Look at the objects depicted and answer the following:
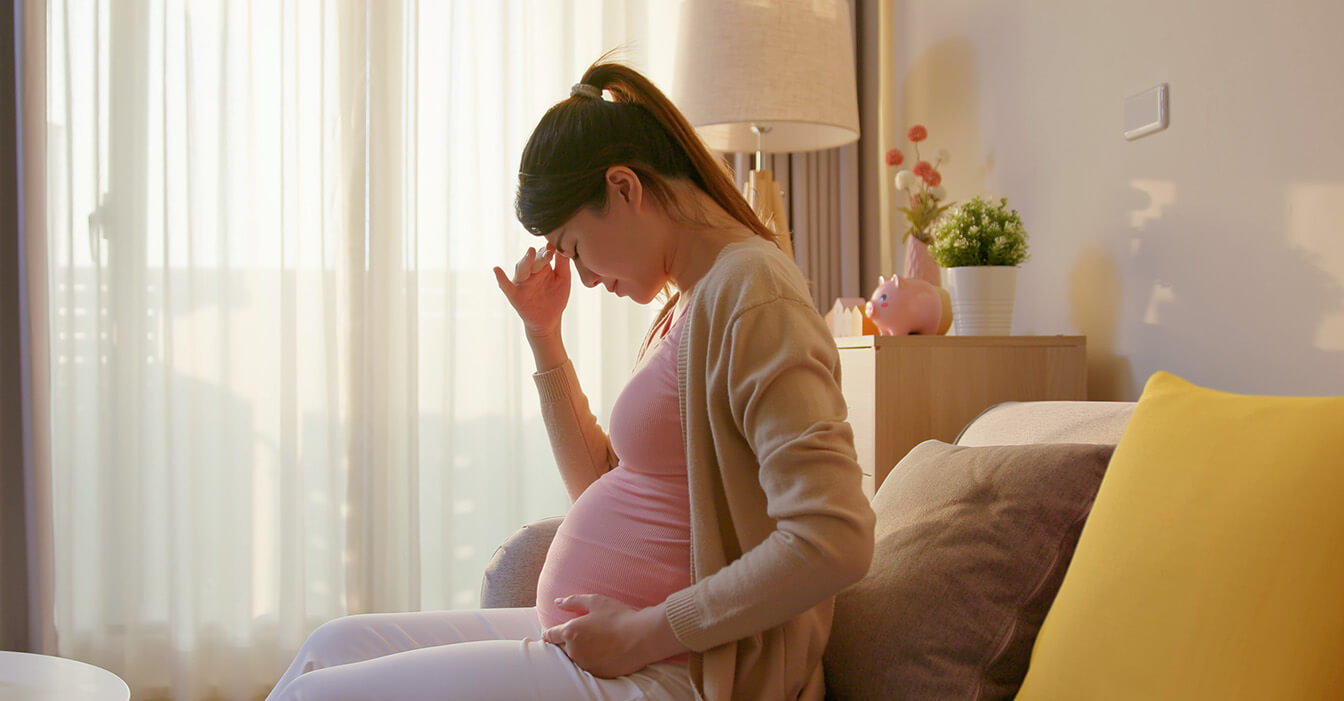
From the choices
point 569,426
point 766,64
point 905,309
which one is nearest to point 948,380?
point 905,309

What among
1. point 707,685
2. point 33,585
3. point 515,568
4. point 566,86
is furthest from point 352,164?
point 707,685

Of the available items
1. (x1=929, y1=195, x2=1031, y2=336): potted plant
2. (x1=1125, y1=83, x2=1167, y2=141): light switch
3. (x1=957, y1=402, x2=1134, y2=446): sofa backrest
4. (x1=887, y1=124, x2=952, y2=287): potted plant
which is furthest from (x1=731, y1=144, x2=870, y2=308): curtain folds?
(x1=957, y1=402, x2=1134, y2=446): sofa backrest

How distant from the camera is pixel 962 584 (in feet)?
3.32

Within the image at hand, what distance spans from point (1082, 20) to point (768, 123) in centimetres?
74

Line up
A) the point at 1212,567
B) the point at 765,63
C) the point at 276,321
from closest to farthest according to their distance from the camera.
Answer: the point at 1212,567 < the point at 765,63 < the point at 276,321

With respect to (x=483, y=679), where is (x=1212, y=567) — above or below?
above

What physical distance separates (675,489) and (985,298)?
1.06 m

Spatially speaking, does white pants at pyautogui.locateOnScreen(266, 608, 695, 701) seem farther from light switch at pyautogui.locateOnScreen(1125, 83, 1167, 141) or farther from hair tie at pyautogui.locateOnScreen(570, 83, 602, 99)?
light switch at pyautogui.locateOnScreen(1125, 83, 1167, 141)

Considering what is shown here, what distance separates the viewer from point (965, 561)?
102 cm

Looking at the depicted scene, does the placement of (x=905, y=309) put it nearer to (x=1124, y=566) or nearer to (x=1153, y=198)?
(x=1153, y=198)

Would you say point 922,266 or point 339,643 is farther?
point 922,266

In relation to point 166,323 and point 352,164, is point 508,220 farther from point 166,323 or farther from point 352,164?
point 166,323

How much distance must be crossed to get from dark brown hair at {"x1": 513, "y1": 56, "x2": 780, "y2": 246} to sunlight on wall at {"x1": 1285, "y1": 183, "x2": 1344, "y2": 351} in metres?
0.80

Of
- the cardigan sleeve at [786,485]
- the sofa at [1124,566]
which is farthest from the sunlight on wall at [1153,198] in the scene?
the cardigan sleeve at [786,485]
